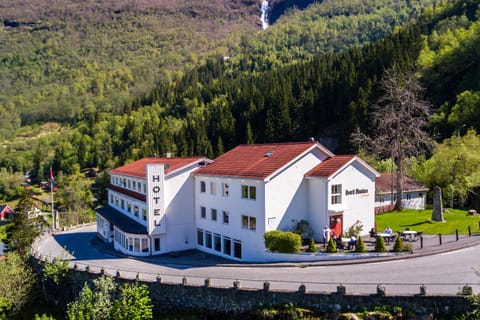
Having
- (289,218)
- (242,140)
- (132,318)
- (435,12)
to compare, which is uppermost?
(435,12)

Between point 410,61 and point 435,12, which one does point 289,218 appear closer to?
point 410,61

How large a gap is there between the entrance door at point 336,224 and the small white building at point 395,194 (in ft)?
45.2

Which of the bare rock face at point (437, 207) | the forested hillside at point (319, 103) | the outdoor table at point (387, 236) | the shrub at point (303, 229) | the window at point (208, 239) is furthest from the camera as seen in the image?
the forested hillside at point (319, 103)

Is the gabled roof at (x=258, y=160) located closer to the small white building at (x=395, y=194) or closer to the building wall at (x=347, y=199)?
the building wall at (x=347, y=199)

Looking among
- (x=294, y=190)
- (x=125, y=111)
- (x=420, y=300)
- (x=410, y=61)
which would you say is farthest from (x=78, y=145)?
(x=420, y=300)

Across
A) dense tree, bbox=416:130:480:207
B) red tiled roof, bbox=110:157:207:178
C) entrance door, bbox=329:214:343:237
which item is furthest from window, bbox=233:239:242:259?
dense tree, bbox=416:130:480:207

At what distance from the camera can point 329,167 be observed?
3534 centimetres

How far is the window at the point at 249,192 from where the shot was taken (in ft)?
113

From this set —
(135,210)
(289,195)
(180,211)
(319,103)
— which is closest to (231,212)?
(289,195)

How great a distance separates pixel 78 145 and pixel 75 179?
2303 cm

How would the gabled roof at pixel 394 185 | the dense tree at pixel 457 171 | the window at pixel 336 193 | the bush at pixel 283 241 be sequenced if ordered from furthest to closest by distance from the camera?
the gabled roof at pixel 394 185
the dense tree at pixel 457 171
the window at pixel 336 193
the bush at pixel 283 241

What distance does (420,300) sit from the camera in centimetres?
2186

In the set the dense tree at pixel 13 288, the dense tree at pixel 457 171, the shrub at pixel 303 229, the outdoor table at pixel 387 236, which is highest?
the dense tree at pixel 457 171

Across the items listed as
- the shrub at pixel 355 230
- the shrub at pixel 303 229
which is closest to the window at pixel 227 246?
the shrub at pixel 303 229
